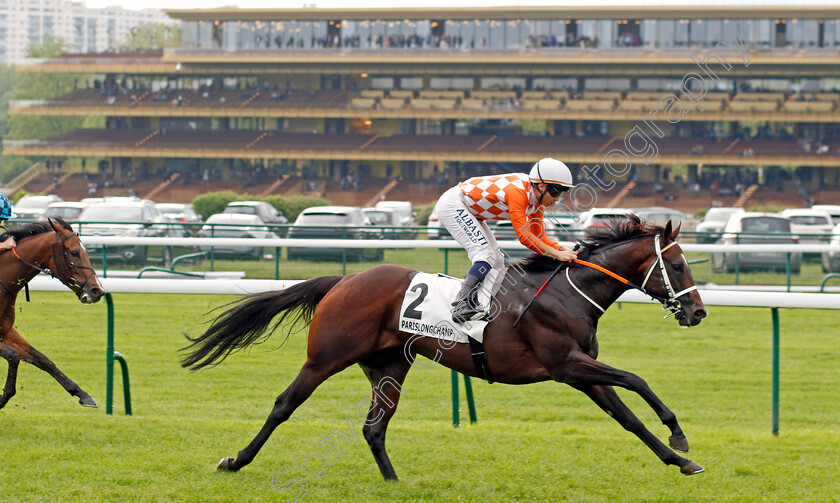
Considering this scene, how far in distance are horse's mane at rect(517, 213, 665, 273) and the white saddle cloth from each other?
0.98 feet

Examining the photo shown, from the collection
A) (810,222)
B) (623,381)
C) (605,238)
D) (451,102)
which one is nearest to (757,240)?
(810,222)

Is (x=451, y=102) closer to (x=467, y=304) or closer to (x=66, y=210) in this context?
(x=66, y=210)

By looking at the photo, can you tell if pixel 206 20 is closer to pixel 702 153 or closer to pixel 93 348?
pixel 702 153

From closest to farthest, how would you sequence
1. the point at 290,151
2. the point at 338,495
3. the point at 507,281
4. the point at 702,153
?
the point at 338,495
the point at 507,281
the point at 702,153
the point at 290,151

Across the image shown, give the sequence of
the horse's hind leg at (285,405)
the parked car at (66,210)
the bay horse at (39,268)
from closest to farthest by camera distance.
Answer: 1. the horse's hind leg at (285,405)
2. the bay horse at (39,268)
3. the parked car at (66,210)

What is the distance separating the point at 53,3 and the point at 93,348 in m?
173

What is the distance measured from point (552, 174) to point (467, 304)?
68cm

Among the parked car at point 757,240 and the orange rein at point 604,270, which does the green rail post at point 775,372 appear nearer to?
the orange rein at point 604,270

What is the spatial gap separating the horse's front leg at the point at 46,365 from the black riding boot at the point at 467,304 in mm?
2089

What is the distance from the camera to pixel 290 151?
1670 inches

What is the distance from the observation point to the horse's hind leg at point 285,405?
4312 millimetres

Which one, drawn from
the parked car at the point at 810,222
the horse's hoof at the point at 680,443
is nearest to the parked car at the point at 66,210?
the parked car at the point at 810,222

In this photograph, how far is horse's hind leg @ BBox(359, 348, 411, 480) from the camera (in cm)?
443

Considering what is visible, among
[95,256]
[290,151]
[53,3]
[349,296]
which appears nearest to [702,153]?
[290,151]
